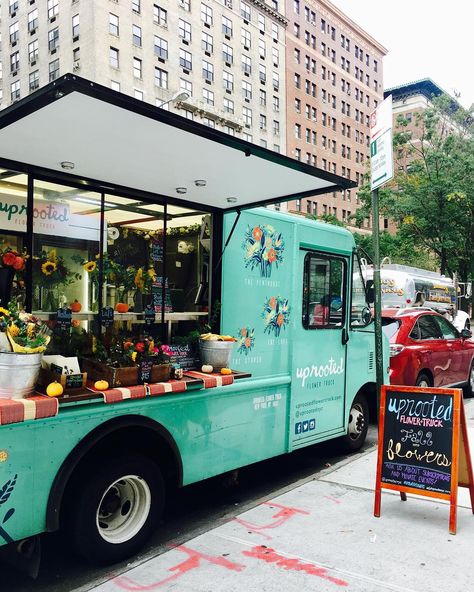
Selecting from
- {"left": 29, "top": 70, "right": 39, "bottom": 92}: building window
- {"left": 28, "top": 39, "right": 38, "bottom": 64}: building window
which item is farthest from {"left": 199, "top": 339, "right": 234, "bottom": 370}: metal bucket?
{"left": 28, "top": 39, "right": 38, "bottom": 64}: building window

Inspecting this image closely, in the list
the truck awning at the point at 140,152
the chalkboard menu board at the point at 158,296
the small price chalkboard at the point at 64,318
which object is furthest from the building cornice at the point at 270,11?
the small price chalkboard at the point at 64,318

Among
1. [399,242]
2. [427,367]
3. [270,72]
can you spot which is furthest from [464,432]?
[270,72]

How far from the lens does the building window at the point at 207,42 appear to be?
45.8 meters

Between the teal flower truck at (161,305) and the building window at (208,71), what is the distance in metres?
43.4

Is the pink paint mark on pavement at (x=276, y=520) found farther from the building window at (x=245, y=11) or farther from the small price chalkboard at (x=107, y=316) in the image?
the building window at (x=245, y=11)

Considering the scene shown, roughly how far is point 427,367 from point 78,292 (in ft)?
20.2

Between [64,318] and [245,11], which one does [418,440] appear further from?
[245,11]

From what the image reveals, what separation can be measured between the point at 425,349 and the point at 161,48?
39965 millimetres

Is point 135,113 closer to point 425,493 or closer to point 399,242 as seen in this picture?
point 425,493

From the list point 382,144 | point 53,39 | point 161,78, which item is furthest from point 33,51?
point 382,144

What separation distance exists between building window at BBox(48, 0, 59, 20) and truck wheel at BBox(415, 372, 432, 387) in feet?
138

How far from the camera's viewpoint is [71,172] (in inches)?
166

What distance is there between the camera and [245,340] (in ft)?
16.8

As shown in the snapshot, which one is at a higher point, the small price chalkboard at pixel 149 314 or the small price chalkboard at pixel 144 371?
the small price chalkboard at pixel 149 314
